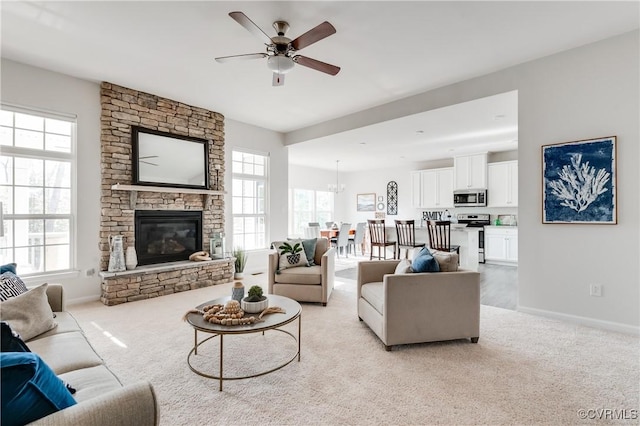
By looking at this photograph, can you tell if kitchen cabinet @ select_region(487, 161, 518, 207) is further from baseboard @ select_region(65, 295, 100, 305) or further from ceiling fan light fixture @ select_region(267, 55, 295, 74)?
baseboard @ select_region(65, 295, 100, 305)

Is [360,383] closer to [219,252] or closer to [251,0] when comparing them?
[251,0]

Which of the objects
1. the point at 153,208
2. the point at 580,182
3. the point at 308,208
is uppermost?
the point at 580,182

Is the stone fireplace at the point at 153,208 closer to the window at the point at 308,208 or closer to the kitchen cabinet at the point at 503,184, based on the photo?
the window at the point at 308,208

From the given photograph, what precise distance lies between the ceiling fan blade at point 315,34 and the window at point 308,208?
22.5 feet

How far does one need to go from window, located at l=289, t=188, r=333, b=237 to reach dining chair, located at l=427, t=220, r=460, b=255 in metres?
4.67

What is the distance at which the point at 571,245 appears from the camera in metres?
3.28

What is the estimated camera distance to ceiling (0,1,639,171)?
2.62 meters

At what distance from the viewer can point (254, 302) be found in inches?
92.2

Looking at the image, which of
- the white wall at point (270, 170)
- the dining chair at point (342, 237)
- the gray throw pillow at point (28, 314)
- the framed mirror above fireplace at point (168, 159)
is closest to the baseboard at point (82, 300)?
the framed mirror above fireplace at point (168, 159)

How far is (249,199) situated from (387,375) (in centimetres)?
444

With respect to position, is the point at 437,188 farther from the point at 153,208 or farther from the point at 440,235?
the point at 153,208

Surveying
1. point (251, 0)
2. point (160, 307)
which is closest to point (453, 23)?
point (251, 0)

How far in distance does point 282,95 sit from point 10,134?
10.5 ft

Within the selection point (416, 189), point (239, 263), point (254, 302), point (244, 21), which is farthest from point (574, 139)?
point (416, 189)
